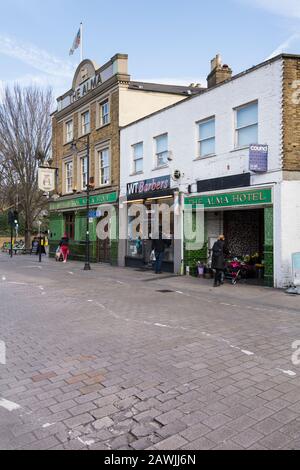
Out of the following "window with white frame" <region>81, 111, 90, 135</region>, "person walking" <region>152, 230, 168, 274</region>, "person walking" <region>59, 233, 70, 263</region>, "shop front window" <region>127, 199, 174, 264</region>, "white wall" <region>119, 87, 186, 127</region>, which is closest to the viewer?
"person walking" <region>152, 230, 168, 274</region>

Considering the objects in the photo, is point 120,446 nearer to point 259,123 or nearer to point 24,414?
point 24,414

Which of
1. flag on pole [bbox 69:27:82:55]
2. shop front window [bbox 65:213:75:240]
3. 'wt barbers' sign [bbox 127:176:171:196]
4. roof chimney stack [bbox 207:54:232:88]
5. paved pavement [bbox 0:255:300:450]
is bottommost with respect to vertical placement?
paved pavement [bbox 0:255:300:450]

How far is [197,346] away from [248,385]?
1.55 m

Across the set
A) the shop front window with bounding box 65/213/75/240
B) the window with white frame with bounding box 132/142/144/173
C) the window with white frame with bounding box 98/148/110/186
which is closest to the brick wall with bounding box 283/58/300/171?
the window with white frame with bounding box 132/142/144/173

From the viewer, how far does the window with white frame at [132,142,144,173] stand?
63.5 feet

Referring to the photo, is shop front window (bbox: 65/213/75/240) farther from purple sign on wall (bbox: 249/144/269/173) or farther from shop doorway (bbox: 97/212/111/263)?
purple sign on wall (bbox: 249/144/269/173)

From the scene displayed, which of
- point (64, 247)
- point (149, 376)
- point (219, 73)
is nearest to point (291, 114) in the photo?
point (219, 73)

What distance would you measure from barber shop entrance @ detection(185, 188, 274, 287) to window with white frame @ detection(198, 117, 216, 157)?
180 centimetres

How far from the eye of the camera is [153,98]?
856 inches

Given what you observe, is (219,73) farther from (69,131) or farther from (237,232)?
(69,131)

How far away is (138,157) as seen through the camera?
1956 centimetres

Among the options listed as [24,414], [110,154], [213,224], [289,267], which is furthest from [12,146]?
[24,414]

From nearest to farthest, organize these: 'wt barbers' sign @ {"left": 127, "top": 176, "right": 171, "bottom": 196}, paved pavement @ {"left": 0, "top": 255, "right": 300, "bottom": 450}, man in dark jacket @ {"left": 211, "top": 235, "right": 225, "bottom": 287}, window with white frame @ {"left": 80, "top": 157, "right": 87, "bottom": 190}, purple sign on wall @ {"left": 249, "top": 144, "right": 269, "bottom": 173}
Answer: paved pavement @ {"left": 0, "top": 255, "right": 300, "bottom": 450}
purple sign on wall @ {"left": 249, "top": 144, "right": 269, "bottom": 173}
man in dark jacket @ {"left": 211, "top": 235, "right": 225, "bottom": 287}
'wt barbers' sign @ {"left": 127, "top": 176, "right": 171, "bottom": 196}
window with white frame @ {"left": 80, "top": 157, "right": 87, "bottom": 190}

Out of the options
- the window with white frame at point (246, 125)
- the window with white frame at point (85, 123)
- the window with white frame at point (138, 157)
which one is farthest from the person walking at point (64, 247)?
the window with white frame at point (246, 125)
